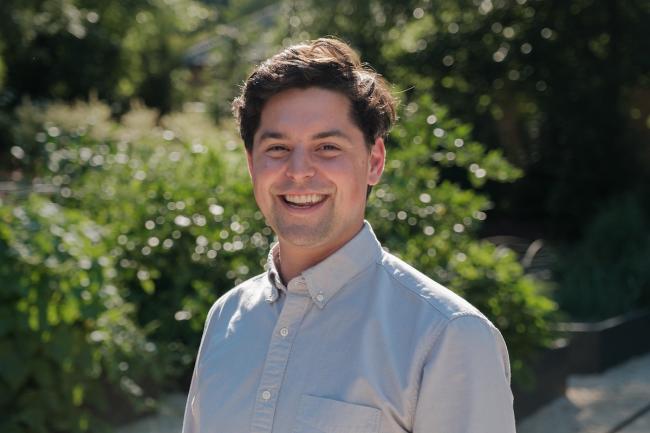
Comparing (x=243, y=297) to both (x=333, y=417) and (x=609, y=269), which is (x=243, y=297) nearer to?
(x=333, y=417)

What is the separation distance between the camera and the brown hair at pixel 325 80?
1.94 metres

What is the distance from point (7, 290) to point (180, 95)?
2005 centimetres

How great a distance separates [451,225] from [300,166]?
3712 mm

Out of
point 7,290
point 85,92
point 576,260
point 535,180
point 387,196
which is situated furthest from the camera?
point 85,92

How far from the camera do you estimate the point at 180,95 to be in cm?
2395

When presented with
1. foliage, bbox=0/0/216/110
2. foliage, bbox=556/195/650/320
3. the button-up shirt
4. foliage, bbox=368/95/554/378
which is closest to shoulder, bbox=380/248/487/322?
the button-up shirt

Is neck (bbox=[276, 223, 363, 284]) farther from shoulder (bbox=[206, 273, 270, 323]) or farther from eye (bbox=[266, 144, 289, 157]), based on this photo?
eye (bbox=[266, 144, 289, 157])

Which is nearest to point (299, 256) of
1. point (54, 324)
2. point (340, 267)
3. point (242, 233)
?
point (340, 267)

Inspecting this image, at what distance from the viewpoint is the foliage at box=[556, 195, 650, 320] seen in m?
8.27

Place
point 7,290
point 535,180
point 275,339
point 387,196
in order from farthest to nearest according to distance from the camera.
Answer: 1. point 535,180
2. point 387,196
3. point 7,290
4. point 275,339

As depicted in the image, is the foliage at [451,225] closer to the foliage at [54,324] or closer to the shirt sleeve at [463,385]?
the foliage at [54,324]

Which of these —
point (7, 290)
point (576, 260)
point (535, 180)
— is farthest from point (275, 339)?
point (535, 180)

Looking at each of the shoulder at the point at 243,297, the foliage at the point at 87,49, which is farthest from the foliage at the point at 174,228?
the foliage at the point at 87,49

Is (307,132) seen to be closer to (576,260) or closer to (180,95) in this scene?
(576,260)
